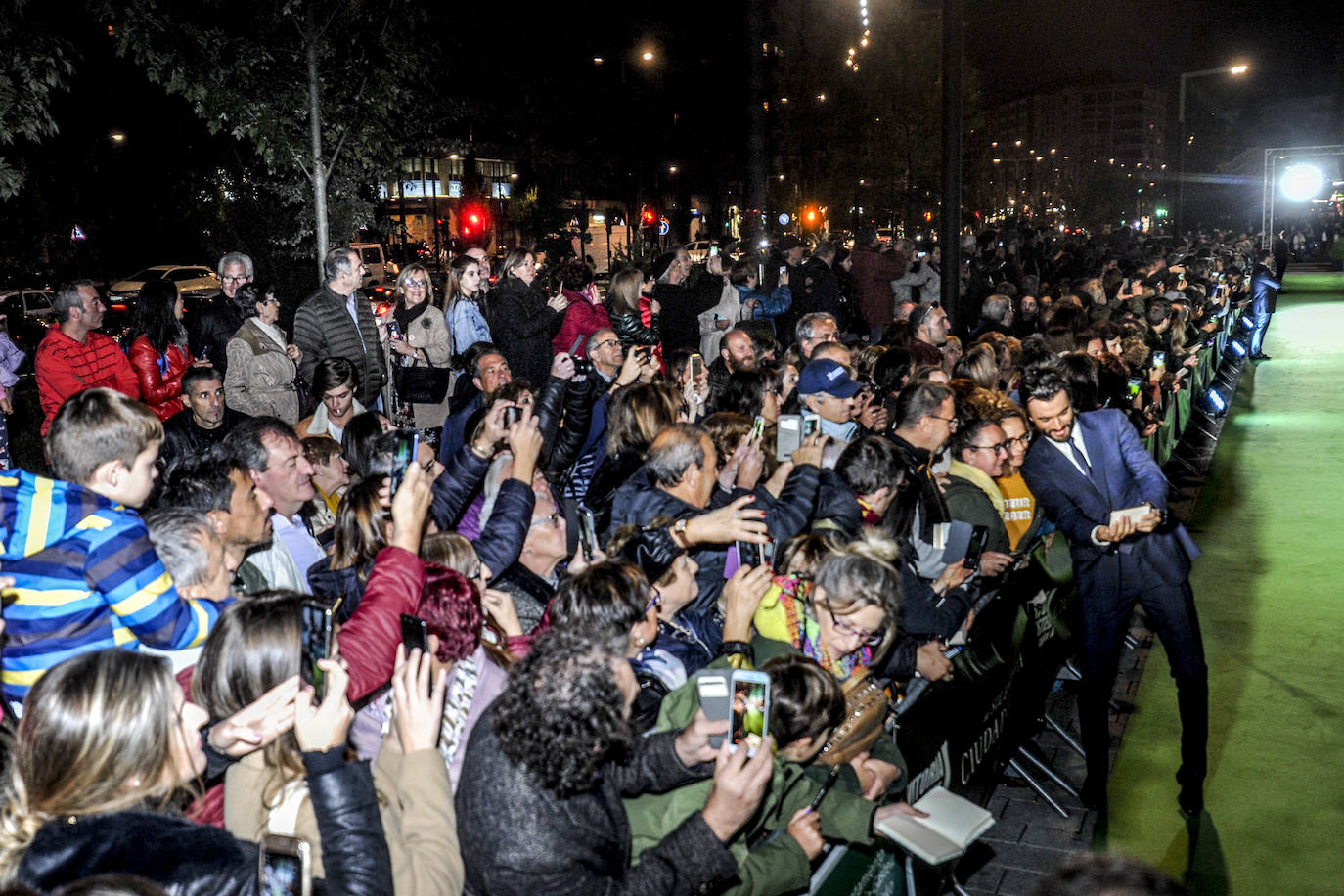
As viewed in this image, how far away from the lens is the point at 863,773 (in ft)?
12.9

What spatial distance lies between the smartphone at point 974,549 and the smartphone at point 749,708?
245 cm

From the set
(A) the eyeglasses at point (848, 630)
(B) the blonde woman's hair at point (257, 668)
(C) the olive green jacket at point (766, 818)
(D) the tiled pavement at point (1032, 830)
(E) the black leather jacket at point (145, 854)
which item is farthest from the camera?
(D) the tiled pavement at point (1032, 830)

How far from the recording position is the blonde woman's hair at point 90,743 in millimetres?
2307

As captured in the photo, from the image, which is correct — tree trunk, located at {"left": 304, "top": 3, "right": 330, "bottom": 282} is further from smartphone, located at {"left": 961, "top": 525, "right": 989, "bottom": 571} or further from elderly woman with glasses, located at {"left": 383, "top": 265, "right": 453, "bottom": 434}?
smartphone, located at {"left": 961, "top": 525, "right": 989, "bottom": 571}

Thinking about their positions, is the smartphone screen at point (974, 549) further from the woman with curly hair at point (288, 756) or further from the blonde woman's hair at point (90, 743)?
the blonde woman's hair at point (90, 743)

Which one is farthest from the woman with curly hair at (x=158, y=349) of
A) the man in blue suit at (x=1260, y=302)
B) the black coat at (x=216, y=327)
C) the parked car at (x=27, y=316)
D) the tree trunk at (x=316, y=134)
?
the man in blue suit at (x=1260, y=302)

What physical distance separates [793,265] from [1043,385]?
8.60 m

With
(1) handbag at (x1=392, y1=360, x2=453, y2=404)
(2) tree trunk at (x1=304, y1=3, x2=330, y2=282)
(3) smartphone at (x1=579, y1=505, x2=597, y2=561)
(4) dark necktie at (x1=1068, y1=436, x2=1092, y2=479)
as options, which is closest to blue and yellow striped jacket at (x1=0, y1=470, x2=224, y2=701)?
(3) smartphone at (x1=579, y1=505, x2=597, y2=561)

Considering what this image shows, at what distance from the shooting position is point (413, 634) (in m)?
3.02

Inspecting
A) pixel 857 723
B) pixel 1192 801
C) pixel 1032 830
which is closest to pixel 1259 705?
pixel 1192 801

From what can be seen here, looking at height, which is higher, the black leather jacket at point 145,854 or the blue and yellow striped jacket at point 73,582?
the blue and yellow striped jacket at point 73,582

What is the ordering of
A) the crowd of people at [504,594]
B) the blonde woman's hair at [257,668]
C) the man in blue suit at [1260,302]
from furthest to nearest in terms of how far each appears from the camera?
the man in blue suit at [1260,302], the blonde woman's hair at [257,668], the crowd of people at [504,594]

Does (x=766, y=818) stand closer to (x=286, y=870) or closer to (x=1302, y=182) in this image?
(x=286, y=870)

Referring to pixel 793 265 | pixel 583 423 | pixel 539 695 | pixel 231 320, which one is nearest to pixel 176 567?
pixel 539 695
